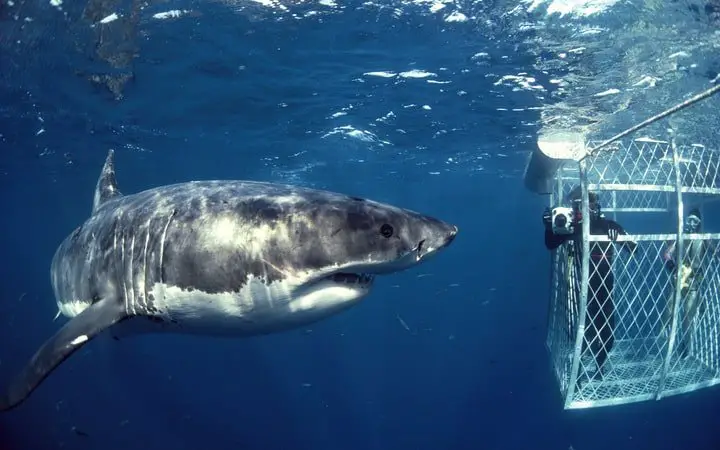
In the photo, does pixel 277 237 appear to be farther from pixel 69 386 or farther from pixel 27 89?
pixel 69 386

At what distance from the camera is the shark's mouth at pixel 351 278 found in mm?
3070

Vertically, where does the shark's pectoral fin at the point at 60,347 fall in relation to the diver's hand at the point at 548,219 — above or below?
above

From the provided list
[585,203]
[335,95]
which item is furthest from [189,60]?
[585,203]

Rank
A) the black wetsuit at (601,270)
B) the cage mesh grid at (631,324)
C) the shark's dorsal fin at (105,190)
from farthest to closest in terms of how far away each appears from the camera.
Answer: the black wetsuit at (601,270) → the cage mesh grid at (631,324) → the shark's dorsal fin at (105,190)

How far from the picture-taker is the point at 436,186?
34.9 metres

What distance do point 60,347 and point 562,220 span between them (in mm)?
6706

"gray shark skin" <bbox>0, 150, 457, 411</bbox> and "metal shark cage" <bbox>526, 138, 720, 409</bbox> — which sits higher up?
"gray shark skin" <bbox>0, 150, 457, 411</bbox>

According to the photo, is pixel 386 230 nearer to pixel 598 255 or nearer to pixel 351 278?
pixel 351 278

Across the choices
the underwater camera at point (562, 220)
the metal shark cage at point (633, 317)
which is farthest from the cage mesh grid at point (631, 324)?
the underwater camera at point (562, 220)

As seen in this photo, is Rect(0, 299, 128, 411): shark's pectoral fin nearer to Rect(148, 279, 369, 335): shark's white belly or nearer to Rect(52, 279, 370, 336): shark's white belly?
Rect(52, 279, 370, 336): shark's white belly

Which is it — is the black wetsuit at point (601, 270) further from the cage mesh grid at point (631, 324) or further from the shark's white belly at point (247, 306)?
the shark's white belly at point (247, 306)

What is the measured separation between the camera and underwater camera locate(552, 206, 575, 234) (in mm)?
7043

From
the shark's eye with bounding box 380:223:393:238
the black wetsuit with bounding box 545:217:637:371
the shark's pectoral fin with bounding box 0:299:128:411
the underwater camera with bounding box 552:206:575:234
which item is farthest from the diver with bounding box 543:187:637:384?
the shark's pectoral fin with bounding box 0:299:128:411

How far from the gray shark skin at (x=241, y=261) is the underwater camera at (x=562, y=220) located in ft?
15.7
